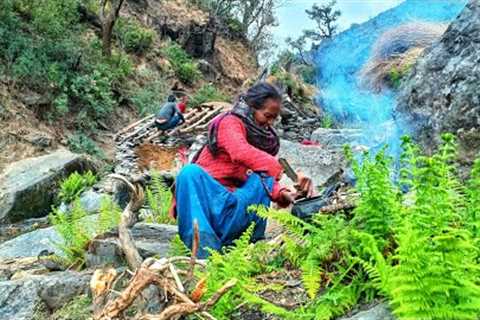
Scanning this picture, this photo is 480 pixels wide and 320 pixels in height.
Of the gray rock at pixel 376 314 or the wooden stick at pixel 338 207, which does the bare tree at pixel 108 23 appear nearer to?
the wooden stick at pixel 338 207

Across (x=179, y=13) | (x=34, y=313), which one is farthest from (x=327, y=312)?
(x=179, y=13)

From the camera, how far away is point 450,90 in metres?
3.86

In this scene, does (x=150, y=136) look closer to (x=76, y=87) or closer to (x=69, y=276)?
(x=76, y=87)

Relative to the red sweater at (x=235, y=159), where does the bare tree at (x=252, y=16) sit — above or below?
above

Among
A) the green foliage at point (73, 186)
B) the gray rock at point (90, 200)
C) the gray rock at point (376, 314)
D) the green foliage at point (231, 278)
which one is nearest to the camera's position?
the gray rock at point (376, 314)

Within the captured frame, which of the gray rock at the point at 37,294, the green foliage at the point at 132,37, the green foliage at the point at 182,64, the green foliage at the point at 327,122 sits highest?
the green foliage at the point at 132,37

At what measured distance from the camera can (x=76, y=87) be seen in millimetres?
17156

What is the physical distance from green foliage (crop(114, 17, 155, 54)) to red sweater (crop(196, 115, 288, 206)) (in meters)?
18.8

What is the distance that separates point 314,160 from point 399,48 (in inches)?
120

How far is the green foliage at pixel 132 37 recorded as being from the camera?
22016 millimetres

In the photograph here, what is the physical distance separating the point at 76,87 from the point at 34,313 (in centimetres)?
1466

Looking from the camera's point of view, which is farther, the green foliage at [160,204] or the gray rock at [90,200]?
the gray rock at [90,200]

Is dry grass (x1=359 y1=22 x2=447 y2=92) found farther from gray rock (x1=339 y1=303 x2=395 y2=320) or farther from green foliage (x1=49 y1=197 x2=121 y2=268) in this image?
gray rock (x1=339 y1=303 x2=395 y2=320)

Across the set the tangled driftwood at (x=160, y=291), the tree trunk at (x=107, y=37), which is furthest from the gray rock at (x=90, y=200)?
the tree trunk at (x=107, y=37)
